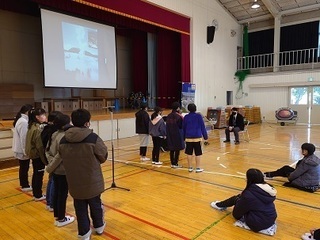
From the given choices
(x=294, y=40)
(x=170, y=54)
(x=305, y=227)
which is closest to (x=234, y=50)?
(x=294, y=40)

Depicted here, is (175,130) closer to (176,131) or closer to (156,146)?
(176,131)

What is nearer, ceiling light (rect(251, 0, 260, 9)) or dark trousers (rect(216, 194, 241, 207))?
dark trousers (rect(216, 194, 241, 207))

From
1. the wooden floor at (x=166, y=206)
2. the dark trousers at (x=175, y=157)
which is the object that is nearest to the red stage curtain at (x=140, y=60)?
the wooden floor at (x=166, y=206)

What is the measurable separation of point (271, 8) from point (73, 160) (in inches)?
554

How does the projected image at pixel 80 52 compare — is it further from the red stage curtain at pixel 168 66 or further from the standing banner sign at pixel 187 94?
the standing banner sign at pixel 187 94

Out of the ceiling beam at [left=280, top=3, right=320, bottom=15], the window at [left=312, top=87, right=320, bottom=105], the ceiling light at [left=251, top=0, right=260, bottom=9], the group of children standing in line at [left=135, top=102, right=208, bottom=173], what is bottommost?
the group of children standing in line at [left=135, top=102, right=208, bottom=173]

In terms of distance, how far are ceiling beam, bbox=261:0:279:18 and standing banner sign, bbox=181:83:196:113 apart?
576 cm

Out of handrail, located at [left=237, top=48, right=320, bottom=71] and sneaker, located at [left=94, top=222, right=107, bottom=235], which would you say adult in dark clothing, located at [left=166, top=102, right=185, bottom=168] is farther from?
handrail, located at [left=237, top=48, right=320, bottom=71]

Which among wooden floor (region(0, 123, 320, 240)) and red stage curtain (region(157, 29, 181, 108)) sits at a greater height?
red stage curtain (region(157, 29, 181, 108))

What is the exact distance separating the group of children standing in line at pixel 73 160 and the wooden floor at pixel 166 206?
0.23 m

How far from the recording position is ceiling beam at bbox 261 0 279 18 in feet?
42.1

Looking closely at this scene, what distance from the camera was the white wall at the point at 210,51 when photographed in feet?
37.7

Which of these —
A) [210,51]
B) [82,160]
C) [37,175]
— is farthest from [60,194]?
[210,51]

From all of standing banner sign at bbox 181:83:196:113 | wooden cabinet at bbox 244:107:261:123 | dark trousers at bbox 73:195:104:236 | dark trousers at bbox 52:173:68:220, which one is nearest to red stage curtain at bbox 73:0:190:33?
standing banner sign at bbox 181:83:196:113
